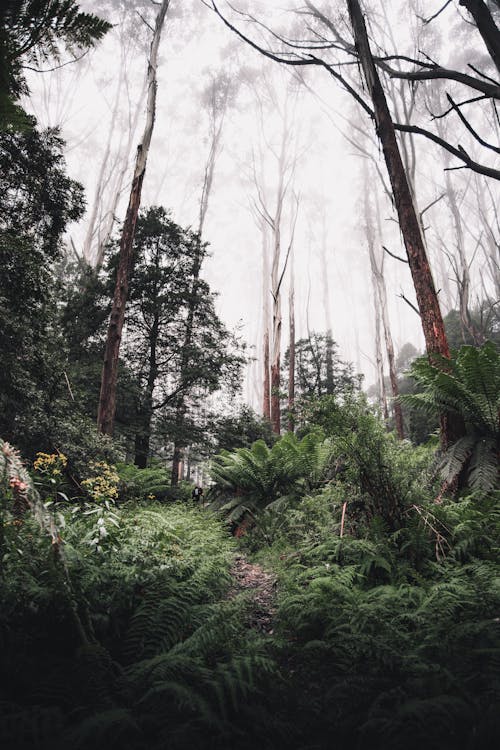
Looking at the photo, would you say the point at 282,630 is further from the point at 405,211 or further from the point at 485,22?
the point at 485,22

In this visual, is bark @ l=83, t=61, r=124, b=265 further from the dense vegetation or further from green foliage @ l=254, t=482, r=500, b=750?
green foliage @ l=254, t=482, r=500, b=750

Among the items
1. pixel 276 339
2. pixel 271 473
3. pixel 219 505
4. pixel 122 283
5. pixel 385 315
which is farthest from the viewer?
pixel 385 315

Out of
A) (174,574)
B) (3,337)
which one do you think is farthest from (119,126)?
(174,574)

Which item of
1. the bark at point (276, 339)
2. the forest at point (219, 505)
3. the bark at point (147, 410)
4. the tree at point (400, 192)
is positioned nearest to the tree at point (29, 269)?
the forest at point (219, 505)

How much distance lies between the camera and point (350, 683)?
134 centimetres

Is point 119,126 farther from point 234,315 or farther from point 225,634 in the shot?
point 234,315

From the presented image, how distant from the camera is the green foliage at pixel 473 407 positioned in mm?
3617

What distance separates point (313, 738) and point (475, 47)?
25.7 meters

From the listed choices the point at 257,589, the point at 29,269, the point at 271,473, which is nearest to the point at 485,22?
the point at 257,589

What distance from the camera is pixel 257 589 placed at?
2467 mm

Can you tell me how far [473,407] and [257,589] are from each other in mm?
3262

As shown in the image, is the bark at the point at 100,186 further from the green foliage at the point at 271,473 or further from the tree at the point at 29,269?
the green foliage at the point at 271,473

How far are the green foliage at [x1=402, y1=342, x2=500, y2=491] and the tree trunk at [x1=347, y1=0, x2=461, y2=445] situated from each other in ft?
1.15

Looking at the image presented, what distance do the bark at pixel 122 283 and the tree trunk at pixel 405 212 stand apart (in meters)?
4.78
